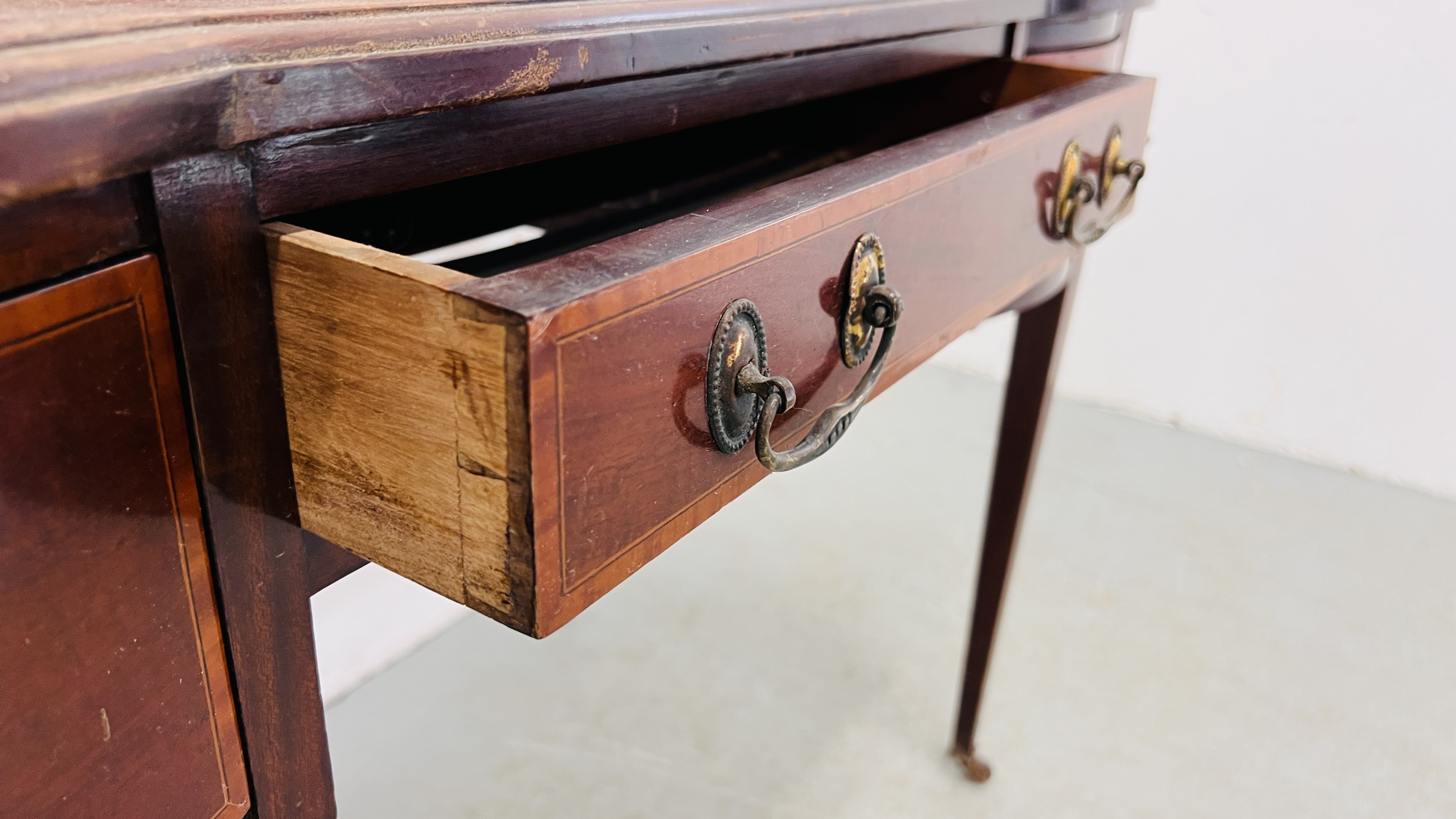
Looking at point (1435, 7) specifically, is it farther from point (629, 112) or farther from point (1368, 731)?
point (629, 112)

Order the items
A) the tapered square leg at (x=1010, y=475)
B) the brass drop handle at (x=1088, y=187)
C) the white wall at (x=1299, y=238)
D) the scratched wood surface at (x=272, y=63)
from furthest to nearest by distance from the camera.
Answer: the white wall at (x=1299, y=238)
the tapered square leg at (x=1010, y=475)
the brass drop handle at (x=1088, y=187)
the scratched wood surface at (x=272, y=63)

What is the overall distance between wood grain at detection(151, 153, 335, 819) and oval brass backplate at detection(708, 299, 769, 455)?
143 mm

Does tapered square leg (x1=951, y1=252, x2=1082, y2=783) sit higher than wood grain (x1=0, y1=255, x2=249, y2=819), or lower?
lower

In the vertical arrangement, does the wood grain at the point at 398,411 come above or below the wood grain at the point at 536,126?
below

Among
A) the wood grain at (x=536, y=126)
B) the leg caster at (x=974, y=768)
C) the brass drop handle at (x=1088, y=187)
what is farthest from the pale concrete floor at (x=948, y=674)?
the wood grain at (x=536, y=126)

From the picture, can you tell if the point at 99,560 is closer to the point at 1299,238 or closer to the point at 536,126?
the point at 536,126

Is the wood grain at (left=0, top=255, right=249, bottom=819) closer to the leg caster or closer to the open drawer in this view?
the open drawer

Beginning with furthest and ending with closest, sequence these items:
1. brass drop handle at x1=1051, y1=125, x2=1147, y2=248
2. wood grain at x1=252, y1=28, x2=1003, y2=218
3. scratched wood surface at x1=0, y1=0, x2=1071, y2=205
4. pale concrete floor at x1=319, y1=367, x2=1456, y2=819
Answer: pale concrete floor at x1=319, y1=367, x2=1456, y2=819 < brass drop handle at x1=1051, y1=125, x2=1147, y2=248 < wood grain at x1=252, y1=28, x2=1003, y2=218 < scratched wood surface at x1=0, y1=0, x2=1071, y2=205

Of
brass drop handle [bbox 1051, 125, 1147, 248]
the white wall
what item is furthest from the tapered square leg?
the white wall

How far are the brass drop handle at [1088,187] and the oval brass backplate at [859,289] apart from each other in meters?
0.22

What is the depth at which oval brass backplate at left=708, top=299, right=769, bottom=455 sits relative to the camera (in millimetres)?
354

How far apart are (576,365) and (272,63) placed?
0.11m

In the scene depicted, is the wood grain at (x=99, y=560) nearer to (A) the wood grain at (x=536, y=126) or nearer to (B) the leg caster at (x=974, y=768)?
(A) the wood grain at (x=536, y=126)

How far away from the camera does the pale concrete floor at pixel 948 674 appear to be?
1.07 metres
